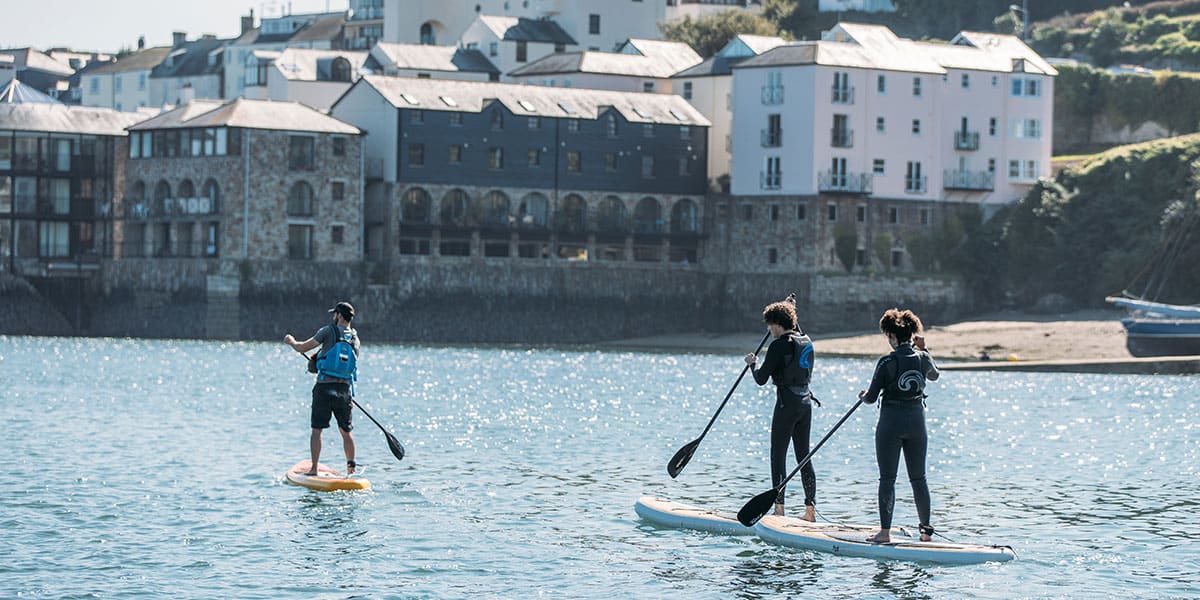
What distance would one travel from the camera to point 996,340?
275 feet

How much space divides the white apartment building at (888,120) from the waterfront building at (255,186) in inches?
711

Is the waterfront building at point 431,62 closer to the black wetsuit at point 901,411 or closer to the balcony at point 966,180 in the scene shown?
the balcony at point 966,180

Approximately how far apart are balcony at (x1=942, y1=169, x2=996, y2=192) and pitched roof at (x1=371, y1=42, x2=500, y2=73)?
2781cm

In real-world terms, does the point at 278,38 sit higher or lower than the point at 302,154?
higher

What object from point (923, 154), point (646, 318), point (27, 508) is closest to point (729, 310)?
point (646, 318)

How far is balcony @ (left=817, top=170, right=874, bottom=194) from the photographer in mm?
94438

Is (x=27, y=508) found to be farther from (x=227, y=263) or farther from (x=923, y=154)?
(x=923, y=154)

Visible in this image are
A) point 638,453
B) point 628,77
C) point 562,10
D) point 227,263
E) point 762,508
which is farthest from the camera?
point 562,10

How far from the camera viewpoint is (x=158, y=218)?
9431cm

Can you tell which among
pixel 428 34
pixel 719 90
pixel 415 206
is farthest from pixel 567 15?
pixel 415 206

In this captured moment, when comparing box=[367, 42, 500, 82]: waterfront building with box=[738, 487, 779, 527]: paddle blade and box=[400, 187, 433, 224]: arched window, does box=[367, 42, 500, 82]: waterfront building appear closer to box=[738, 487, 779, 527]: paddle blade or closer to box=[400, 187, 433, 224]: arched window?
box=[400, 187, 433, 224]: arched window

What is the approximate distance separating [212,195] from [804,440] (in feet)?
230

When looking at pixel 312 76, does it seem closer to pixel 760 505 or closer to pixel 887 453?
pixel 760 505

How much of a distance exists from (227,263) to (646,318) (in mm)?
19059
